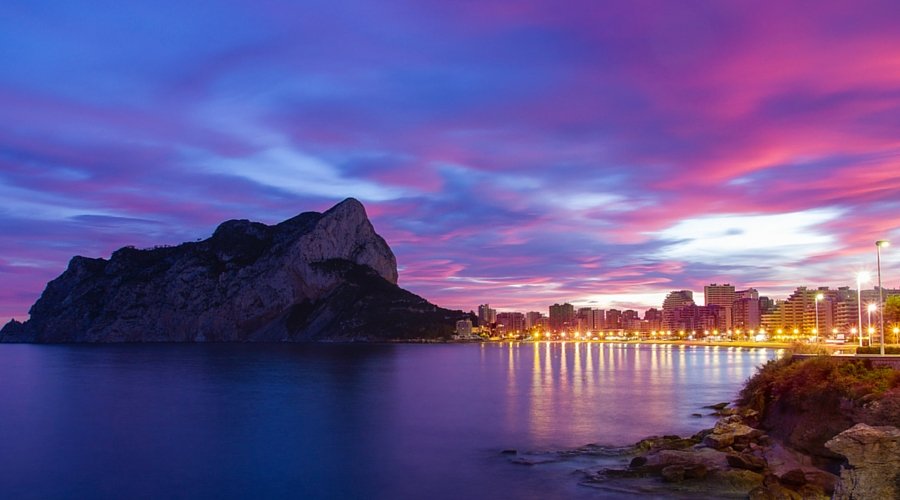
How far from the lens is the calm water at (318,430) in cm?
3978

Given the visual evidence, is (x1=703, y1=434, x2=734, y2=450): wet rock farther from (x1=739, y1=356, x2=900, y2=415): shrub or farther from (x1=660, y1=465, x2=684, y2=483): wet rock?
(x1=739, y1=356, x2=900, y2=415): shrub

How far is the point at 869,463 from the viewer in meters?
20.1

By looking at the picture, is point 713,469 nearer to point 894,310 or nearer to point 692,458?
point 692,458

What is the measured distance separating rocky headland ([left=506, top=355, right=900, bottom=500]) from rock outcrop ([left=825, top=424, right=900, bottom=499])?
0.03 metres

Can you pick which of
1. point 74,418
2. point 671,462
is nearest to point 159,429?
point 74,418

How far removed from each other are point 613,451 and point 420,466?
12873mm

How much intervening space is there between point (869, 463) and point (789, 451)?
21.9m

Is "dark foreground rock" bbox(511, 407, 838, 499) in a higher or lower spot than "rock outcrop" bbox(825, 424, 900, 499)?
lower

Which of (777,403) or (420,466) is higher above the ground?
(777,403)

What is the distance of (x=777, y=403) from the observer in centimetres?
4862

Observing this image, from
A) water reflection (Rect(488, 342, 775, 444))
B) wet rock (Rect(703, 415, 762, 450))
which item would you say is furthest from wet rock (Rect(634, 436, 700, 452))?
water reflection (Rect(488, 342, 775, 444))

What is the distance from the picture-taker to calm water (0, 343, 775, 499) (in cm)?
3978

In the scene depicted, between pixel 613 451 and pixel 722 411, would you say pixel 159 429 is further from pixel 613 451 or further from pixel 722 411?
pixel 722 411

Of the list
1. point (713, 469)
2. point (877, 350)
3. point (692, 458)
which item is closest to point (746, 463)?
point (713, 469)
